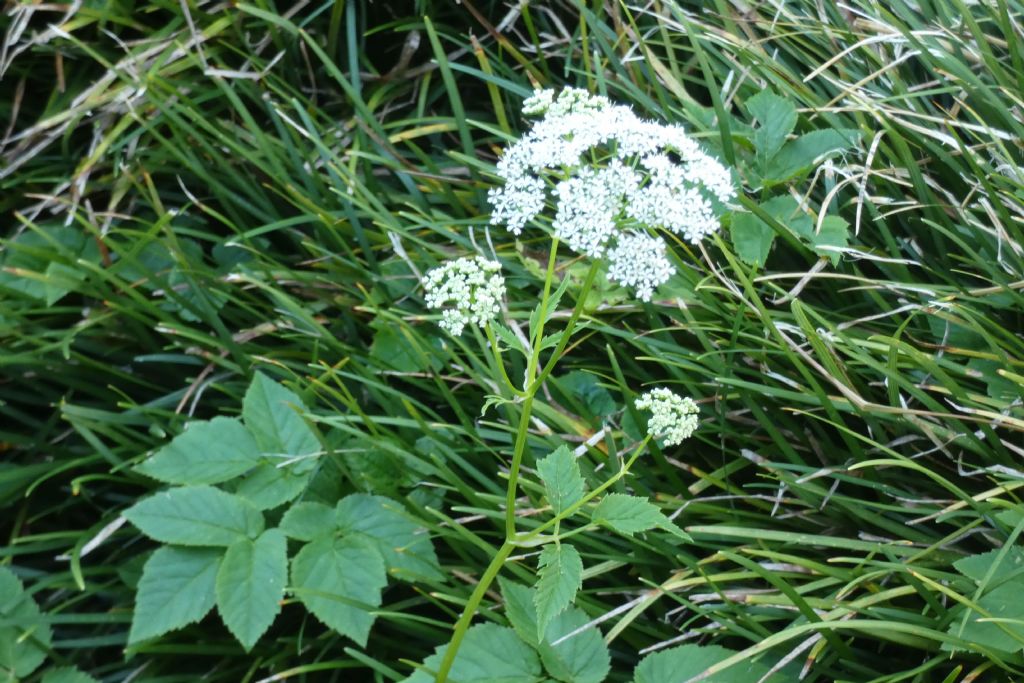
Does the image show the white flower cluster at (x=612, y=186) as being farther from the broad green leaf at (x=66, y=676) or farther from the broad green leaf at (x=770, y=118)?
the broad green leaf at (x=66, y=676)

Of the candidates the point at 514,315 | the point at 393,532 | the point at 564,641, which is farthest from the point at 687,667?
the point at 514,315

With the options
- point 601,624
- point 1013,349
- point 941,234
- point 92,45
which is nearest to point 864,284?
point 941,234

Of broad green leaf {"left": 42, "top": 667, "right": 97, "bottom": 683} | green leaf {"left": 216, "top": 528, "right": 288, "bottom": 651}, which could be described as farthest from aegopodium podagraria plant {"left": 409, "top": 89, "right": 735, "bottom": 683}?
broad green leaf {"left": 42, "top": 667, "right": 97, "bottom": 683}

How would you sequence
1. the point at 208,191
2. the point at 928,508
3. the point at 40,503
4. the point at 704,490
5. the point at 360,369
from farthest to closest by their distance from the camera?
1. the point at 208,191
2. the point at 40,503
3. the point at 360,369
4. the point at 704,490
5. the point at 928,508

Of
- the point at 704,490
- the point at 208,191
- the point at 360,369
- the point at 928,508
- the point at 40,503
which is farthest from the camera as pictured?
the point at 208,191

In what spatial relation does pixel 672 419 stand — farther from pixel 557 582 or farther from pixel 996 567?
pixel 996 567

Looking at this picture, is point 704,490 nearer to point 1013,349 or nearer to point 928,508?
point 928,508
